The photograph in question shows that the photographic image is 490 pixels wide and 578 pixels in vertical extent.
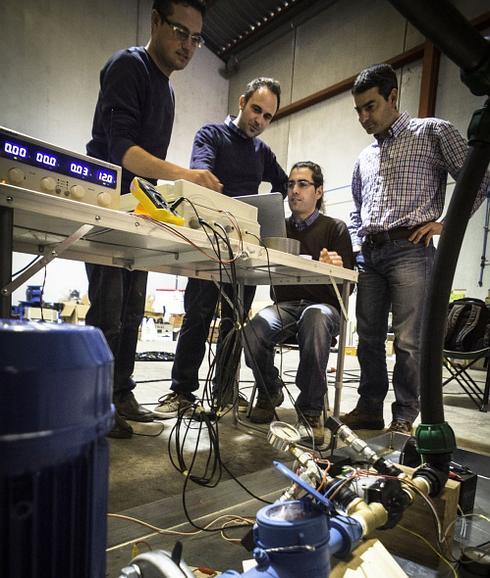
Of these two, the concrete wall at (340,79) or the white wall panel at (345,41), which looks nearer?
the concrete wall at (340,79)

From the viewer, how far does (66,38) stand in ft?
18.5

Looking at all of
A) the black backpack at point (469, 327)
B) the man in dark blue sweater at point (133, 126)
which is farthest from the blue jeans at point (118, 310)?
the black backpack at point (469, 327)

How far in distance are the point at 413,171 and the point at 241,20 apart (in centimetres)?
667

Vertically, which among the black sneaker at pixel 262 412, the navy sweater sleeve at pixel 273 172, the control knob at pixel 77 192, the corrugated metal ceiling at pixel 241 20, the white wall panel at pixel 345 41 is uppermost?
the corrugated metal ceiling at pixel 241 20

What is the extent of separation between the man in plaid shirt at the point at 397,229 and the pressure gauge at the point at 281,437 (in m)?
1.08

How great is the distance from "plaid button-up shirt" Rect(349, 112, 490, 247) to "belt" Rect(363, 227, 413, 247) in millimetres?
19

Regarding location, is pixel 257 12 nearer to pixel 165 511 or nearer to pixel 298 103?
pixel 298 103

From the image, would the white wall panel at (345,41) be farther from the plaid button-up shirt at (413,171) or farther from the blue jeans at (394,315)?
the blue jeans at (394,315)

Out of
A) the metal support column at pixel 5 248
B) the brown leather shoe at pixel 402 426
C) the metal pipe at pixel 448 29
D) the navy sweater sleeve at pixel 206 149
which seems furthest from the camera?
the navy sweater sleeve at pixel 206 149

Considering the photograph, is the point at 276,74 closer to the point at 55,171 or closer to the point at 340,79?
the point at 340,79

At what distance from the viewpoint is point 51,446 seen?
259 mm

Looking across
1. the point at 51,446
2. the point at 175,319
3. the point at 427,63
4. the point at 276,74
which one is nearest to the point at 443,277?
the point at 51,446

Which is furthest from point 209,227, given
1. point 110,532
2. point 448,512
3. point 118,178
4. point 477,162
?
point 448,512

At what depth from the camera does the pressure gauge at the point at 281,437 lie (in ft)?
2.19
